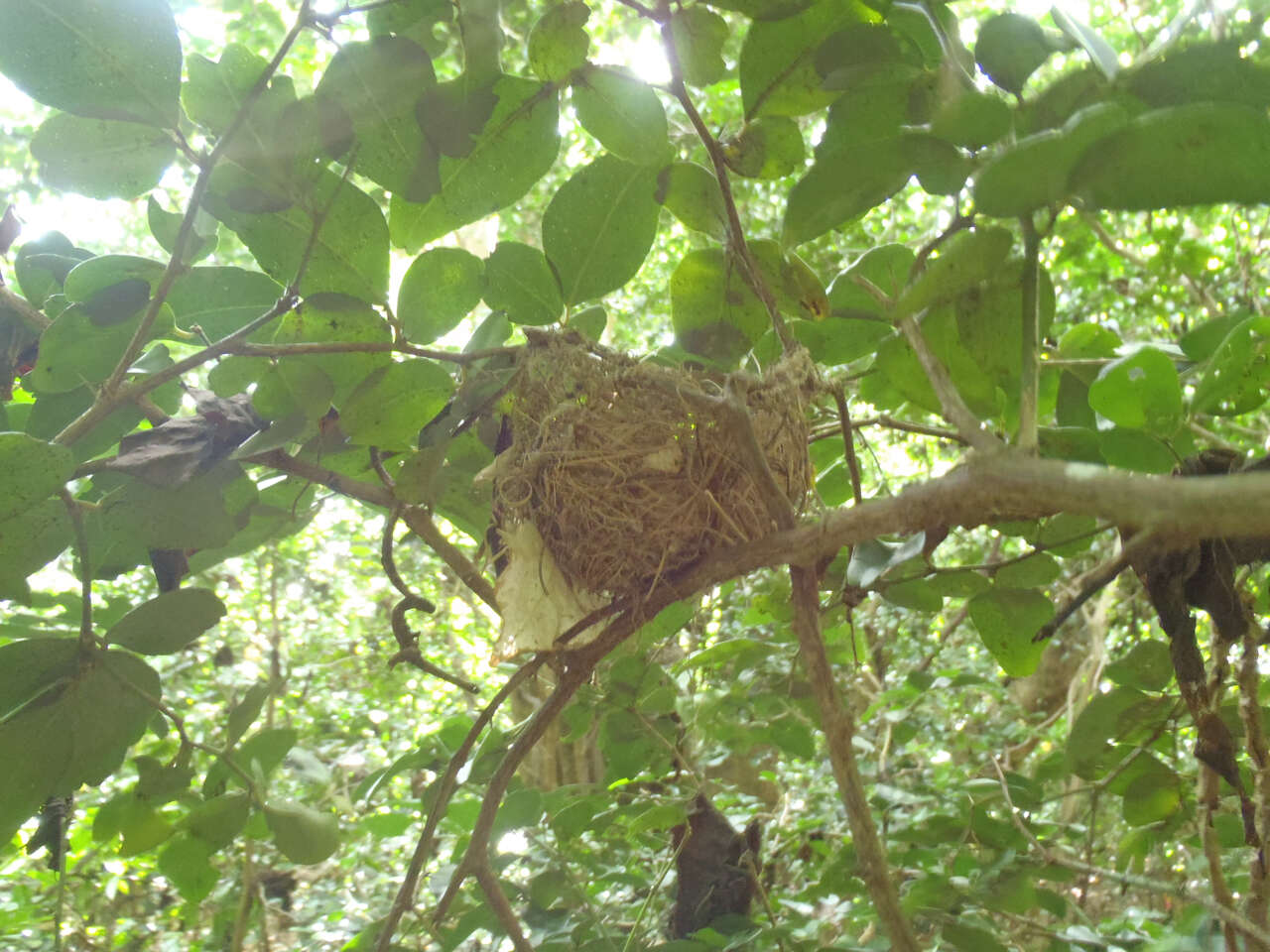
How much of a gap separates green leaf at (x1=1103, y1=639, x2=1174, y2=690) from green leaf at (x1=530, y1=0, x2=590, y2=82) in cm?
86

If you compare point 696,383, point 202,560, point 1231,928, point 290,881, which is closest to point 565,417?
point 696,383

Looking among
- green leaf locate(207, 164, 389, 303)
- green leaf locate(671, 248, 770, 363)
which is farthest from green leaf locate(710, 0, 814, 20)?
green leaf locate(207, 164, 389, 303)

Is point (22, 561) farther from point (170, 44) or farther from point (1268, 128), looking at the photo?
point (1268, 128)

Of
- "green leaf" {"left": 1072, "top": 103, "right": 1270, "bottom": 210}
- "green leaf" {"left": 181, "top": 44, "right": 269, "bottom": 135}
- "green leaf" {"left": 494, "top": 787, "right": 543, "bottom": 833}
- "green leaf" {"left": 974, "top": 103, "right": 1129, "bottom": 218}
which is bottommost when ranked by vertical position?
"green leaf" {"left": 494, "top": 787, "right": 543, "bottom": 833}

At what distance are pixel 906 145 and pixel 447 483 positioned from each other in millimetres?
641

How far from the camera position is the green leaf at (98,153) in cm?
71

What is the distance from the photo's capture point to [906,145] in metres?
0.59

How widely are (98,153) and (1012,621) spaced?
3.16 ft

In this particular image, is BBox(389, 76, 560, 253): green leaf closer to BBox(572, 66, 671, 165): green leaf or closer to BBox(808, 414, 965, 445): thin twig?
BBox(572, 66, 671, 165): green leaf

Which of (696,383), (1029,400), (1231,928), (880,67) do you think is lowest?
(1231,928)

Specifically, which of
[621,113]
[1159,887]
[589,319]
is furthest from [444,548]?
[1159,887]

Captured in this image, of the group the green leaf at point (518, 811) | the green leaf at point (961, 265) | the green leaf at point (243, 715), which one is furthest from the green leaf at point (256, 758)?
the green leaf at point (961, 265)

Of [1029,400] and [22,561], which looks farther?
[22,561]

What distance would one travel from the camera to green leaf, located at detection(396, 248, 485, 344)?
0.84 metres
